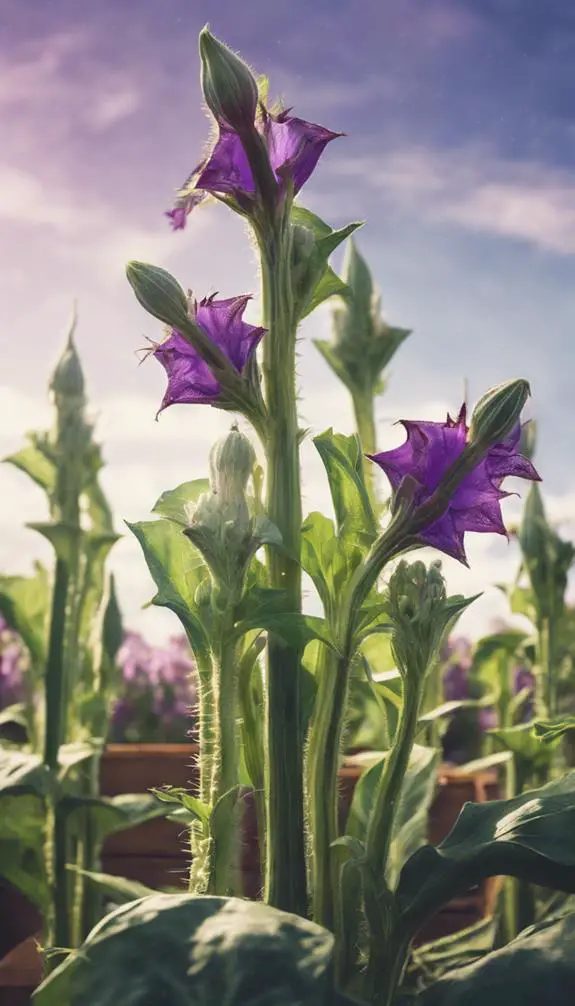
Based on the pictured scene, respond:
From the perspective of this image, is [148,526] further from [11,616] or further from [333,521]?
[11,616]

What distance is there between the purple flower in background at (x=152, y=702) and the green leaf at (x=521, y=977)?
87 cm

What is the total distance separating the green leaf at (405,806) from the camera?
460 millimetres

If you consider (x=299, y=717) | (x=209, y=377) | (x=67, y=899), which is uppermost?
(x=209, y=377)

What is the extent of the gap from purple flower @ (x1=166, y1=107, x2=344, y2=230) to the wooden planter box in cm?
43

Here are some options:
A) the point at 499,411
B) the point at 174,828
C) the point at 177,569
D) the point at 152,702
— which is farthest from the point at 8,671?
the point at 499,411

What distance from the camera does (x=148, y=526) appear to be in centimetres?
39

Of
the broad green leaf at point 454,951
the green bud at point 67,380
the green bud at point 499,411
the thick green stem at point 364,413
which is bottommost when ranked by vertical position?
the broad green leaf at point 454,951

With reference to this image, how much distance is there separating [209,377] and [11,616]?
364 mm

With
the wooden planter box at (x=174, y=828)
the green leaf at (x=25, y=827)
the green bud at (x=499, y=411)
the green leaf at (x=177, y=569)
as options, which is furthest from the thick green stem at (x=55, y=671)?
the green bud at (x=499, y=411)

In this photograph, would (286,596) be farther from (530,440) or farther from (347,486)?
(530,440)

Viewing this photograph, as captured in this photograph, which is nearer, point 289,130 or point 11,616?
point 289,130

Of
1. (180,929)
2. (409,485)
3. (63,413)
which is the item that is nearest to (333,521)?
(409,485)

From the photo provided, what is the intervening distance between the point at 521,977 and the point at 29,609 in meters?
0.46

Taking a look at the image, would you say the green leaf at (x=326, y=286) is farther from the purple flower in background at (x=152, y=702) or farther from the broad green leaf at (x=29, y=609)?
the purple flower in background at (x=152, y=702)
